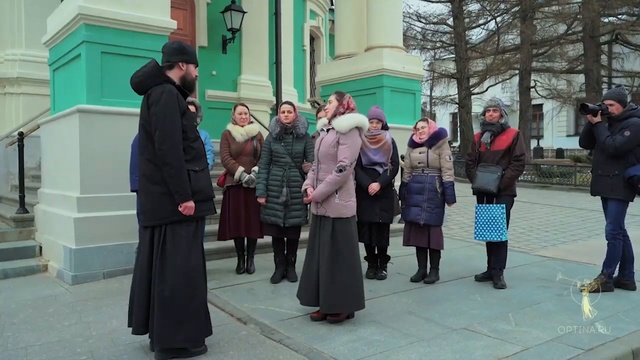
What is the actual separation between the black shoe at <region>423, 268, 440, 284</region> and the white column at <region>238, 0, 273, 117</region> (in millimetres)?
6347

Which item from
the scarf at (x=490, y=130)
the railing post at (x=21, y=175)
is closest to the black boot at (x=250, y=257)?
the scarf at (x=490, y=130)

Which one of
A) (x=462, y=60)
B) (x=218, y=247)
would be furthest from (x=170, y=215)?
(x=462, y=60)

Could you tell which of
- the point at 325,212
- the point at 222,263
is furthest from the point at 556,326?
the point at 222,263

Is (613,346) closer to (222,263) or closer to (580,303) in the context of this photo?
(580,303)

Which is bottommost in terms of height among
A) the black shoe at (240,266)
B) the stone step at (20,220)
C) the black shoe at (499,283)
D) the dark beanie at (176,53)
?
the black shoe at (499,283)

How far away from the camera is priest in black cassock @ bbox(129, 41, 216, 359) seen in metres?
3.39

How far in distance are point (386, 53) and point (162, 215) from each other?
6.37 metres

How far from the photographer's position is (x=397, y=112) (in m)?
9.20

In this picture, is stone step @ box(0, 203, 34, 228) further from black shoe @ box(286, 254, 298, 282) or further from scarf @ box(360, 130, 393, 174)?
scarf @ box(360, 130, 393, 174)

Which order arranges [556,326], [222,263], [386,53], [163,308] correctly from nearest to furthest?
[163,308], [556,326], [222,263], [386,53]

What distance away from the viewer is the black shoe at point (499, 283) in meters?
5.31

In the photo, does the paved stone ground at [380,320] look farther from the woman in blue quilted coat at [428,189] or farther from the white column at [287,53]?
the white column at [287,53]

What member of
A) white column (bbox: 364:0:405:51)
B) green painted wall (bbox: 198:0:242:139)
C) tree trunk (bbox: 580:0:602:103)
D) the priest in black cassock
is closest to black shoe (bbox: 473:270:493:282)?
the priest in black cassock

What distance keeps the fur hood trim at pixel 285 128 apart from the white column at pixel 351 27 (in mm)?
4766
